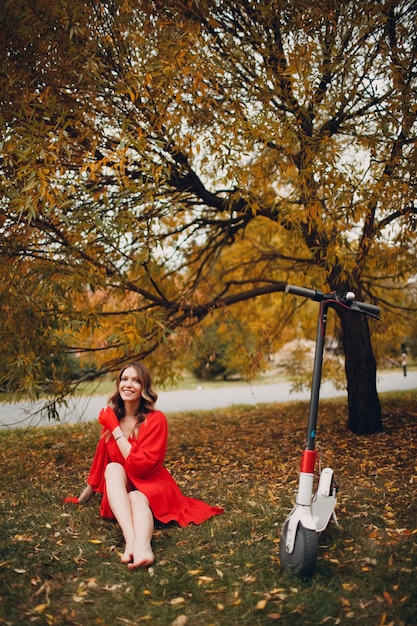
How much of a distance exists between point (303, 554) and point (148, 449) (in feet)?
4.11

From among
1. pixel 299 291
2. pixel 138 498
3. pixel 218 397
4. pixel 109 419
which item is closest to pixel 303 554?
pixel 138 498

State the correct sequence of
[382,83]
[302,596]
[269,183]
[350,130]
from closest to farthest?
[302,596], [350,130], [382,83], [269,183]

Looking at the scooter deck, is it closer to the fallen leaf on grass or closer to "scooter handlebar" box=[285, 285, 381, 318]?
the fallen leaf on grass

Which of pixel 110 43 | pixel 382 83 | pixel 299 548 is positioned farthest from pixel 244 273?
pixel 299 548

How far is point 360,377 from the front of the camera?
24.3 ft

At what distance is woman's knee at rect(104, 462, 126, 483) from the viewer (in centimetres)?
374

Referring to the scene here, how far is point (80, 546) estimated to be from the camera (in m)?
3.60

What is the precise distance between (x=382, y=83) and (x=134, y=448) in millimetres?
4387

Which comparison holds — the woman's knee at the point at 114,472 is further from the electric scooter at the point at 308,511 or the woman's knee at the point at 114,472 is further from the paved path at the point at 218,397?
the paved path at the point at 218,397

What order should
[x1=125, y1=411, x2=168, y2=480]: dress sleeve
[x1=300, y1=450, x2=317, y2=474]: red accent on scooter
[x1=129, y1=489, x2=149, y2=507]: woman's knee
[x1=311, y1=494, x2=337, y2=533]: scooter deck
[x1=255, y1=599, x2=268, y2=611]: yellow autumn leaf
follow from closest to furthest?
[x1=255, y1=599, x2=268, y2=611]: yellow autumn leaf, [x1=300, y1=450, x2=317, y2=474]: red accent on scooter, [x1=311, y1=494, x2=337, y2=533]: scooter deck, [x1=129, y1=489, x2=149, y2=507]: woman's knee, [x1=125, y1=411, x2=168, y2=480]: dress sleeve

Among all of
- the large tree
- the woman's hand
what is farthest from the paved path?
the woman's hand

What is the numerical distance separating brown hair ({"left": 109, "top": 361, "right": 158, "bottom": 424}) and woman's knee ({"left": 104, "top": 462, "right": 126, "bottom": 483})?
394 millimetres

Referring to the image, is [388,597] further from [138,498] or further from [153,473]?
[153,473]

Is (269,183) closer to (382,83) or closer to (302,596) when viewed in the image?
(382,83)
